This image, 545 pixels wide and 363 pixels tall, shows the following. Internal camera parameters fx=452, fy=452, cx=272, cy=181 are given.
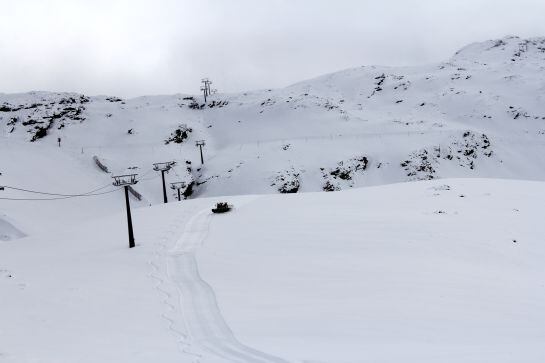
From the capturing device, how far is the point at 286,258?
18.7 metres

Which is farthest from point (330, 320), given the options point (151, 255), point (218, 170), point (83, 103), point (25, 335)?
point (83, 103)

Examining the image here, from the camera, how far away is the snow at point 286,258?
10445 mm

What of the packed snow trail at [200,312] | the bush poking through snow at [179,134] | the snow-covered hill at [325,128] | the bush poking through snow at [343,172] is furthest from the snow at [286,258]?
the bush poking through snow at [179,134]

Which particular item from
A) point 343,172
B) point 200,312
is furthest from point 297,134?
point 200,312

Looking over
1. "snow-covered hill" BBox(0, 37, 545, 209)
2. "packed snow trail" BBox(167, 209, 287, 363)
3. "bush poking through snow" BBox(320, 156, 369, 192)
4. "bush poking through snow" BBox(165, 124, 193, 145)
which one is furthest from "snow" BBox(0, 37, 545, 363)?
"bush poking through snow" BBox(165, 124, 193, 145)

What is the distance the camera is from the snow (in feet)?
34.3

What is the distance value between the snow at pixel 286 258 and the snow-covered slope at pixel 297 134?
0.46 m

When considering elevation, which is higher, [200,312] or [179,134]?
[179,134]

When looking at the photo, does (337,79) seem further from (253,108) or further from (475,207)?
(475,207)

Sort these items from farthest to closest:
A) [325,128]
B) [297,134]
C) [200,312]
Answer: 1. [325,128]
2. [297,134]
3. [200,312]

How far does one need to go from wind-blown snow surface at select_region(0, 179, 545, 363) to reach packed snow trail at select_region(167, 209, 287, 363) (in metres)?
0.05

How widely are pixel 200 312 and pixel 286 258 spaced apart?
614 cm

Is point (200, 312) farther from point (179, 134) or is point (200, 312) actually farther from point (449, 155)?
point (179, 134)

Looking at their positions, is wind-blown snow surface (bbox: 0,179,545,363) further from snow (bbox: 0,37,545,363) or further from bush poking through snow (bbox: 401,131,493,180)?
bush poking through snow (bbox: 401,131,493,180)
